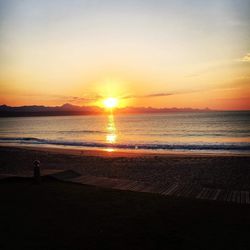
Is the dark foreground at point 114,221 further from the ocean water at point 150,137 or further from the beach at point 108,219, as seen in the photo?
the ocean water at point 150,137

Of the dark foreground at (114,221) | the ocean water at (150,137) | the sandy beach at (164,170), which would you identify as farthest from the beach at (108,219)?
the ocean water at (150,137)

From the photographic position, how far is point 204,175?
16.1 meters

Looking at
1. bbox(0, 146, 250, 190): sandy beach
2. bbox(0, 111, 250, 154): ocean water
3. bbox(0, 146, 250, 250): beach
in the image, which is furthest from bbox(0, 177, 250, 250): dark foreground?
bbox(0, 111, 250, 154): ocean water

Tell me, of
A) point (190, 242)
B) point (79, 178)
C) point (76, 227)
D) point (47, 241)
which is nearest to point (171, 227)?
point (190, 242)

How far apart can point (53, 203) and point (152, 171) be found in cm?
906

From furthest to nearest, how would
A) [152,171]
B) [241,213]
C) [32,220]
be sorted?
[152,171], [241,213], [32,220]

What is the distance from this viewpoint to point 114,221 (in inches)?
302

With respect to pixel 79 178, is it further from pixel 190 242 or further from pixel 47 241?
pixel 190 242

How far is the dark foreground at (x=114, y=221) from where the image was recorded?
645 cm

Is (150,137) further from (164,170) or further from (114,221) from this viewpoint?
(114,221)

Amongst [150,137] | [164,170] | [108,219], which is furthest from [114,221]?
[150,137]

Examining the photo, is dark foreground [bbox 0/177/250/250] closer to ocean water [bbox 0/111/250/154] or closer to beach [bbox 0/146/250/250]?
beach [bbox 0/146/250/250]

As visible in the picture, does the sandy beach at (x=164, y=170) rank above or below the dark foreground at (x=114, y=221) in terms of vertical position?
below

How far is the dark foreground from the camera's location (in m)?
6.45
